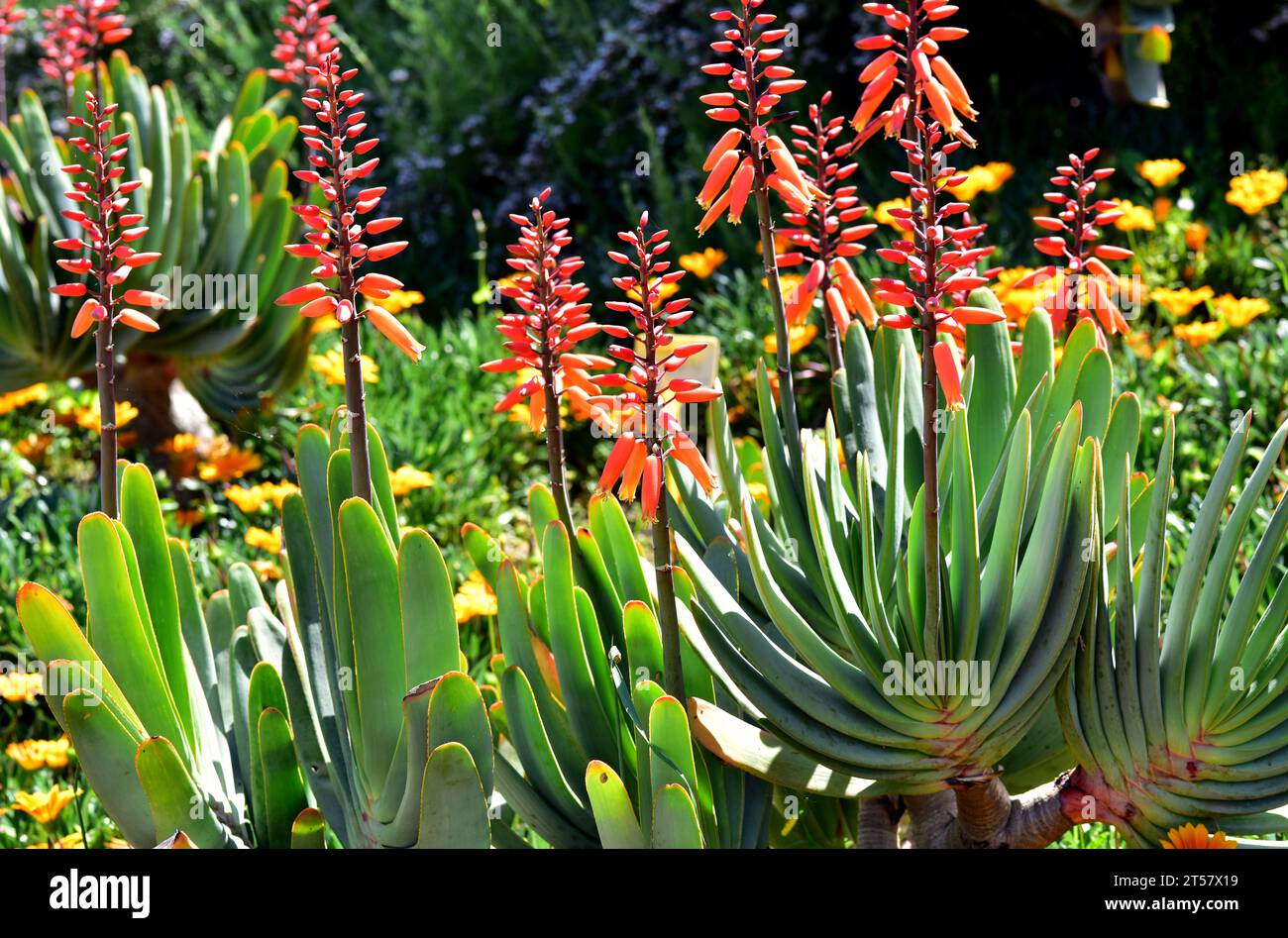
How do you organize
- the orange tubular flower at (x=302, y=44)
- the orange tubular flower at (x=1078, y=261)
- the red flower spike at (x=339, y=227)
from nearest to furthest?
1. the red flower spike at (x=339, y=227)
2. the orange tubular flower at (x=1078, y=261)
3. the orange tubular flower at (x=302, y=44)

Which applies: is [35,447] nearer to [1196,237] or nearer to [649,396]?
[649,396]

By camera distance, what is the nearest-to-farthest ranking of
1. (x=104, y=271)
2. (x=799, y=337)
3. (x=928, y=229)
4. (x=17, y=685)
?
(x=928, y=229) < (x=104, y=271) < (x=17, y=685) < (x=799, y=337)

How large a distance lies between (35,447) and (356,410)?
3547mm

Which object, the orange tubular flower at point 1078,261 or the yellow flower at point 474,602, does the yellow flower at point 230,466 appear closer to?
the yellow flower at point 474,602

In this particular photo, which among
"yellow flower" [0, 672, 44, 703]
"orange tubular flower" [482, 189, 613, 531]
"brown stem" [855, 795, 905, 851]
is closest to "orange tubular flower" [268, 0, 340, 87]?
"yellow flower" [0, 672, 44, 703]

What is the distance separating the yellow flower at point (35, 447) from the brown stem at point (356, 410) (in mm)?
3455

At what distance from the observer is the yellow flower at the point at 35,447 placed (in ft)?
15.2

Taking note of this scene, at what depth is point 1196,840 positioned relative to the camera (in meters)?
1.59

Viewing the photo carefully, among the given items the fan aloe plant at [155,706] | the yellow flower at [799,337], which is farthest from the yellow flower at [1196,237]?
the fan aloe plant at [155,706]

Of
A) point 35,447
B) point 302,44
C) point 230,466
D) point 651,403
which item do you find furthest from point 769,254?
point 35,447

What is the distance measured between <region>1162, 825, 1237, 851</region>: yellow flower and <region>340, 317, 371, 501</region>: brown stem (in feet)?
3.40

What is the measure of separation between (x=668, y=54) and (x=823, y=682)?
17.9ft

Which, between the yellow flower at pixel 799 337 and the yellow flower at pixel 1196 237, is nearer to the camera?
the yellow flower at pixel 799 337
